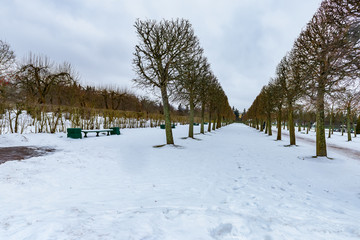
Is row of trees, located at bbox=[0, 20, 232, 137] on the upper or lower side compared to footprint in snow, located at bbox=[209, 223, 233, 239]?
upper

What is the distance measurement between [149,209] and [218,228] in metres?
1.31

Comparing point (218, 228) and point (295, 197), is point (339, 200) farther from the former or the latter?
point (218, 228)

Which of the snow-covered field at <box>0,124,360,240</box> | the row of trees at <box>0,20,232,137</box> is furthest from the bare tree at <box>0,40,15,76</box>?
the snow-covered field at <box>0,124,360,240</box>

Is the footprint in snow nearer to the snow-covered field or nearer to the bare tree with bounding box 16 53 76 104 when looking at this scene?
the snow-covered field

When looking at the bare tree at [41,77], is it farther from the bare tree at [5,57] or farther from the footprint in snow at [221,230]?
the footprint in snow at [221,230]

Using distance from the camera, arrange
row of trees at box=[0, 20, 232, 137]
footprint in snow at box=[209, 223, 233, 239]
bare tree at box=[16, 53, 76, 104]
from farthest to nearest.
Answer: bare tree at box=[16, 53, 76, 104] → row of trees at box=[0, 20, 232, 137] → footprint in snow at box=[209, 223, 233, 239]

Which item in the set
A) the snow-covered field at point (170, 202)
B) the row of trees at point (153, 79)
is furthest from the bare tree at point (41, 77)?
the snow-covered field at point (170, 202)

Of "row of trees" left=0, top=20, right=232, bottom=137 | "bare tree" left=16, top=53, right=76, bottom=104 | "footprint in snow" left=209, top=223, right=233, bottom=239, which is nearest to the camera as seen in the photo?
"footprint in snow" left=209, top=223, right=233, bottom=239

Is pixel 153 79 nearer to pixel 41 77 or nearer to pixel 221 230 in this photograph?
pixel 221 230

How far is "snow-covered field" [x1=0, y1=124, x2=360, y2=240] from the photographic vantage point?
8.25 ft

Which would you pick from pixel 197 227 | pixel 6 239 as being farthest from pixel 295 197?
pixel 6 239

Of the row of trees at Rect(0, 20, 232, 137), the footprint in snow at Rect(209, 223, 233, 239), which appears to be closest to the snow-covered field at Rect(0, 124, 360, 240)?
the footprint in snow at Rect(209, 223, 233, 239)

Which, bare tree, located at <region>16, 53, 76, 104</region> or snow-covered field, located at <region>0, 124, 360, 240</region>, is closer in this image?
snow-covered field, located at <region>0, 124, 360, 240</region>

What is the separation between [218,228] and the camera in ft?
8.54
